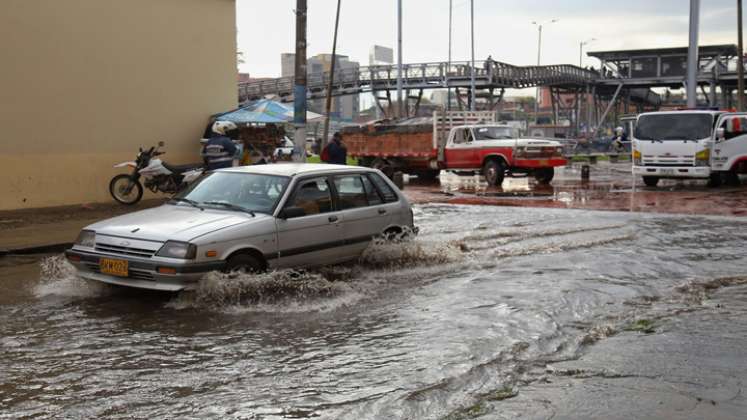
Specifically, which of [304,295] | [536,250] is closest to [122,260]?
[304,295]

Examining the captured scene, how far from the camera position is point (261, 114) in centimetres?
1905

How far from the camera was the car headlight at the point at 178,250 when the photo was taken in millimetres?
7277

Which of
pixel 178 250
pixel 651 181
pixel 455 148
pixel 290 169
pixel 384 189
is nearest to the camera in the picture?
pixel 178 250

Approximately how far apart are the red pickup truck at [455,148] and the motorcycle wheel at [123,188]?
11.2m

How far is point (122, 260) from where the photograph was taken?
7453 mm

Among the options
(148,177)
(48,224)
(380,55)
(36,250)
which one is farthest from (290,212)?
(380,55)

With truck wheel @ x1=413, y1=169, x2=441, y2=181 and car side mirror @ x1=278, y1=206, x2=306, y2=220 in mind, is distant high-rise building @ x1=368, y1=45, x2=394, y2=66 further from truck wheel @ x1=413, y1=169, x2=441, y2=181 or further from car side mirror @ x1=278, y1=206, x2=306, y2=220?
car side mirror @ x1=278, y1=206, x2=306, y2=220

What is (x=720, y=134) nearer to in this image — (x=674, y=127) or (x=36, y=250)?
(x=674, y=127)

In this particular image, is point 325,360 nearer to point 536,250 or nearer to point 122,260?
point 122,260

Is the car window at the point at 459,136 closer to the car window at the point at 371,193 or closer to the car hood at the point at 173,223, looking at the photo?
the car window at the point at 371,193

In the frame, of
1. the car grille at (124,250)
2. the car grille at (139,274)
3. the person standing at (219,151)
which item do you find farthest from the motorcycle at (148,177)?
the car grille at (139,274)

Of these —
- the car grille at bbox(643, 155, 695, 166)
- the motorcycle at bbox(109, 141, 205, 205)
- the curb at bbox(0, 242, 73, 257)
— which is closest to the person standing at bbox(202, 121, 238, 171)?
the motorcycle at bbox(109, 141, 205, 205)

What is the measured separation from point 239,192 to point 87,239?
1629 mm

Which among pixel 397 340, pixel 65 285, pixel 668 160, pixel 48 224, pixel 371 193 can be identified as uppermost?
pixel 668 160
